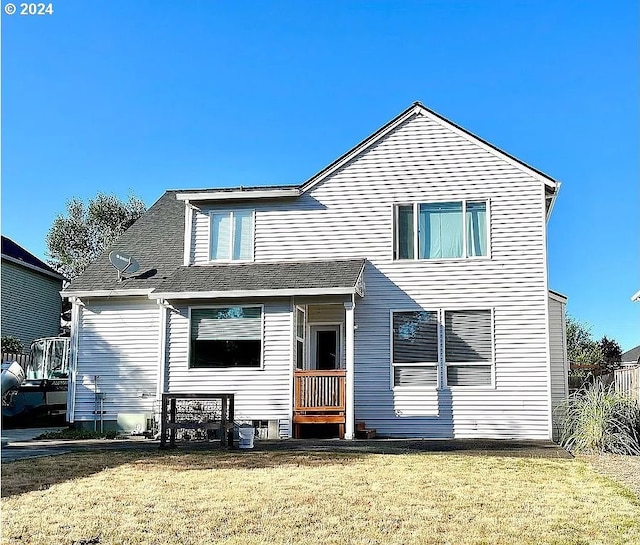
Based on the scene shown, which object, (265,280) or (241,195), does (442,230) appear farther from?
(241,195)

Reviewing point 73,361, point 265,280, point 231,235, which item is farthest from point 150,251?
point 265,280

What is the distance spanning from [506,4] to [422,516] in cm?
1212

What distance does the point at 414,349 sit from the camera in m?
15.4

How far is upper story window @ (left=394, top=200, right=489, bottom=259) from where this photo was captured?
51.2 feet

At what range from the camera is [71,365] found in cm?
1712

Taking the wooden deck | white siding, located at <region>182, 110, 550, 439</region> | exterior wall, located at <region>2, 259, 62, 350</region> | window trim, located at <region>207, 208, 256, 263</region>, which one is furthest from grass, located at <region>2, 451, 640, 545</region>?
exterior wall, located at <region>2, 259, 62, 350</region>

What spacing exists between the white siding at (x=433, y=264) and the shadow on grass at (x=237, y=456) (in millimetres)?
1517

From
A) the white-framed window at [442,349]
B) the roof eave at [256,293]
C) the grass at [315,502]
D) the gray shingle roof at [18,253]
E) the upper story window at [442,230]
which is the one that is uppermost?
the gray shingle roof at [18,253]

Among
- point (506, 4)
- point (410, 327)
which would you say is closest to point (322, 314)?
point (410, 327)

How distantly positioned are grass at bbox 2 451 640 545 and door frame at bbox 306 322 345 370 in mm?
5781

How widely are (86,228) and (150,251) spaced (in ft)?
58.6

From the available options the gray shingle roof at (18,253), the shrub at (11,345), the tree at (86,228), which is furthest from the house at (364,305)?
the tree at (86,228)

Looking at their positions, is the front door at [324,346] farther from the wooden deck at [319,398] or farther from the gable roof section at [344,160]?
the gable roof section at [344,160]

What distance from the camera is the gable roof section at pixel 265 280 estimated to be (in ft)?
48.6
